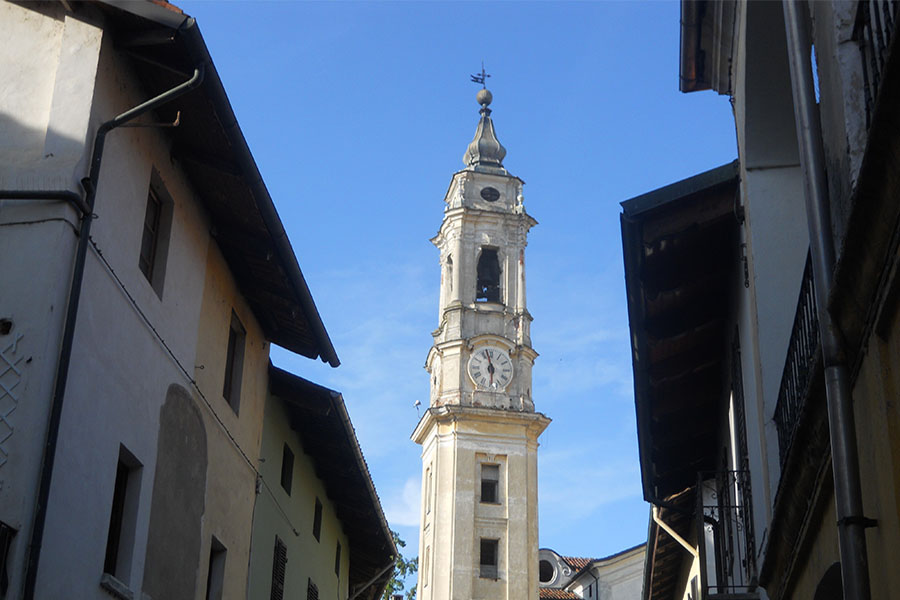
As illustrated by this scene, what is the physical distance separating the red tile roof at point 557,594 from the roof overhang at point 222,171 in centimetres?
3665

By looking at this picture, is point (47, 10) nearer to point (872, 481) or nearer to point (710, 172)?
point (710, 172)

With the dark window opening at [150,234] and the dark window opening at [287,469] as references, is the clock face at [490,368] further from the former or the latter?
the dark window opening at [150,234]

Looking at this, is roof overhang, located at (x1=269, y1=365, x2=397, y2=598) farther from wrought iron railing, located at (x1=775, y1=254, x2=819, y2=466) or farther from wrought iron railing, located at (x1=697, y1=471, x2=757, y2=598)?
wrought iron railing, located at (x1=775, y1=254, x2=819, y2=466)

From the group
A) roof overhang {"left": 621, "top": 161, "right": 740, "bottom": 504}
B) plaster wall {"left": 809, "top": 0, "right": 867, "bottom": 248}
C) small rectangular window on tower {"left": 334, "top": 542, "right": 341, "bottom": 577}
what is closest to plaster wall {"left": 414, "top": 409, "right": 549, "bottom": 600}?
small rectangular window on tower {"left": 334, "top": 542, "right": 341, "bottom": 577}

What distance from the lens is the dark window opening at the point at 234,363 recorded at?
1532cm

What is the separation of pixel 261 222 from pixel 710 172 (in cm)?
→ 509

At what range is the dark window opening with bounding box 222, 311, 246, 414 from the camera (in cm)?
1532

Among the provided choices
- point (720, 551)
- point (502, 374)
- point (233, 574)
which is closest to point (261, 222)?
point (233, 574)

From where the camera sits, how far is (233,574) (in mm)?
15180

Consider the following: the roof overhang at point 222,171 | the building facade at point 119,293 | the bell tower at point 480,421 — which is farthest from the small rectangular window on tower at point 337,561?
the bell tower at point 480,421

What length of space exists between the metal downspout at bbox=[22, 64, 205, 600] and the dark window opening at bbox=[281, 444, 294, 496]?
859cm

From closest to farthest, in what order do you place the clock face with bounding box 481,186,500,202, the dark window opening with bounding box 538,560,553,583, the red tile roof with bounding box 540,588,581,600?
the red tile roof with bounding box 540,588,581,600 → the dark window opening with bounding box 538,560,553,583 → the clock face with bounding box 481,186,500,202

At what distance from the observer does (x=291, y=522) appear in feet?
61.3

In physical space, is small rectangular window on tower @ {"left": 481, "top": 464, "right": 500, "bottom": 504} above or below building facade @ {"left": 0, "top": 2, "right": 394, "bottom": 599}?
above
